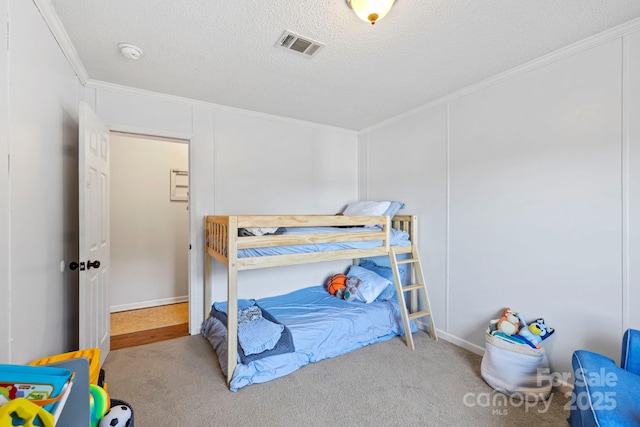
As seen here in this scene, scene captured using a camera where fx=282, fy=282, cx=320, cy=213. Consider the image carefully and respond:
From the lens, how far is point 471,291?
259cm

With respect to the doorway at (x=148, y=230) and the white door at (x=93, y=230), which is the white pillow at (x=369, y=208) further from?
the white door at (x=93, y=230)

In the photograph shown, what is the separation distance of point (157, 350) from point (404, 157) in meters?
3.19

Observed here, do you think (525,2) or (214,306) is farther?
(214,306)

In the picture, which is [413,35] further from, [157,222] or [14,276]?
[157,222]

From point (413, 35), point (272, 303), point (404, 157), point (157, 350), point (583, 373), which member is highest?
point (413, 35)

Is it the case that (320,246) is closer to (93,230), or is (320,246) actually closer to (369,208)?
(369,208)

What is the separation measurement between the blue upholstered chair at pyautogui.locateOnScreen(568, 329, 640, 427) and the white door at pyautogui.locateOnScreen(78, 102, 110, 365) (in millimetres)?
2804

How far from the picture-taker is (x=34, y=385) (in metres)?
0.90

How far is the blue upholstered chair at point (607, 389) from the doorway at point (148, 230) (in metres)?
3.65

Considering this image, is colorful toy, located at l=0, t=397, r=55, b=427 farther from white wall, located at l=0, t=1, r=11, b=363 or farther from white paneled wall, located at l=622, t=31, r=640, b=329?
white paneled wall, located at l=622, t=31, r=640, b=329

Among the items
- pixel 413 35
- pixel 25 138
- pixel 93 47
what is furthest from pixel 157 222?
pixel 413 35

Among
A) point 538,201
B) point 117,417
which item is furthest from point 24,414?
point 538,201

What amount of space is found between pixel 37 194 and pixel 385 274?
9.88ft

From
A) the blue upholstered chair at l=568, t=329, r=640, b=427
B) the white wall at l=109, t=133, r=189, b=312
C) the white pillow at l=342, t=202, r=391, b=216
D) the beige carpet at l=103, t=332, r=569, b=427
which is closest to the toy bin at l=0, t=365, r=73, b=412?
the beige carpet at l=103, t=332, r=569, b=427
